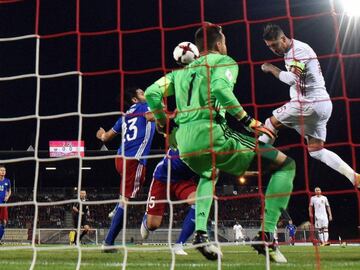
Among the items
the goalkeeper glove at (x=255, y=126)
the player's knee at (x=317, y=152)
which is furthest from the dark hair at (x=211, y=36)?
the player's knee at (x=317, y=152)

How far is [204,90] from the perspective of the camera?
4.64 metres

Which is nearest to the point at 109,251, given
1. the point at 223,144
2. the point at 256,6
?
the point at 223,144

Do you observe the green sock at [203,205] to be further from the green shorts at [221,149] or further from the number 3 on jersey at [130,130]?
the number 3 on jersey at [130,130]

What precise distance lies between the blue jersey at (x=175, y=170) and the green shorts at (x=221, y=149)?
0.90m

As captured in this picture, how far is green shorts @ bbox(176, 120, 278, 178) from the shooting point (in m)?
4.48

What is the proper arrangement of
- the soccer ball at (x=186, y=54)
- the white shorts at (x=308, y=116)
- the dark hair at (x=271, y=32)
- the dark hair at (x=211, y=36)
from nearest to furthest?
the dark hair at (x=211, y=36), the soccer ball at (x=186, y=54), the dark hair at (x=271, y=32), the white shorts at (x=308, y=116)

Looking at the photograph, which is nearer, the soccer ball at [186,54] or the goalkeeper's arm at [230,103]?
the goalkeeper's arm at [230,103]

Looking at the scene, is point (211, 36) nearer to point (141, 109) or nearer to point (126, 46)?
point (141, 109)

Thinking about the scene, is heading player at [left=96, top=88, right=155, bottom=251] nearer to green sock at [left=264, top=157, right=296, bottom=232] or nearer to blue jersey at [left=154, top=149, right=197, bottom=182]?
blue jersey at [left=154, top=149, right=197, bottom=182]

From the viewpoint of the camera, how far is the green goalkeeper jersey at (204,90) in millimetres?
4410

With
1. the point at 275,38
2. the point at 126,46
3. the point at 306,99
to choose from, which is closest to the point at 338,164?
the point at 306,99

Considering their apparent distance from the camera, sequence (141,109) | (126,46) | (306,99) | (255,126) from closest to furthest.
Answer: (255,126)
(306,99)
(141,109)
(126,46)

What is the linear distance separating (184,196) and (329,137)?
18865 mm

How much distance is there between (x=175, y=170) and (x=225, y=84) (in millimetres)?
1471
